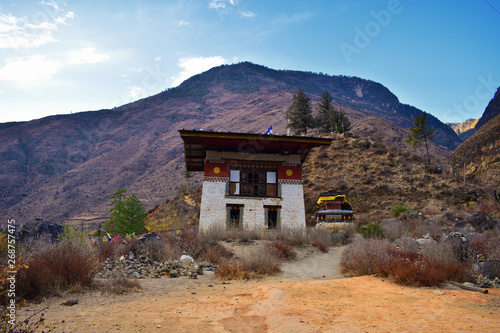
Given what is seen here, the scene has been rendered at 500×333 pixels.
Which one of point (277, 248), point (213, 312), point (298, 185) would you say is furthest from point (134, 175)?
point (213, 312)

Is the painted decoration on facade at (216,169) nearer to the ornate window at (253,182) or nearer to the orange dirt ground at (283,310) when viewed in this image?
the ornate window at (253,182)

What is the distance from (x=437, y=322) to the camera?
5.11m

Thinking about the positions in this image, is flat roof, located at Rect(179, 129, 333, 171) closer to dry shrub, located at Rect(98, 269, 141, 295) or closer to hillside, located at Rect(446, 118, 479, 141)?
dry shrub, located at Rect(98, 269, 141, 295)

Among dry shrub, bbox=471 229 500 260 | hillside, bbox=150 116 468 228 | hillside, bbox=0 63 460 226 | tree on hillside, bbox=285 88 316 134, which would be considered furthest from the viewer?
hillside, bbox=0 63 460 226

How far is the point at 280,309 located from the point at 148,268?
273 inches

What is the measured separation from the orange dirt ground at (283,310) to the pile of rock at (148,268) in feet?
6.55

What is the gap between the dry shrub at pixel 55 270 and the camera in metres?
6.98

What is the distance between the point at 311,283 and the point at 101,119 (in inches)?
5591

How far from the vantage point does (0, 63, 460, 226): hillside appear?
73.9 m

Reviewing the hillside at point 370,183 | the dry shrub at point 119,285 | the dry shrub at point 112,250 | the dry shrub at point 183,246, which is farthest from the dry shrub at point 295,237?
the hillside at point 370,183

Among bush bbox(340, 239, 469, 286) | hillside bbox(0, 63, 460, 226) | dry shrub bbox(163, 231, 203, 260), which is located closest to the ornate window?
dry shrub bbox(163, 231, 203, 260)

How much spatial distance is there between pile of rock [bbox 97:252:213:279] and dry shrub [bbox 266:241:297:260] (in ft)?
9.58

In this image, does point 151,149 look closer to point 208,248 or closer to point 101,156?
point 101,156

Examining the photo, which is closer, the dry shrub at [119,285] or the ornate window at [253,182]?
the dry shrub at [119,285]
